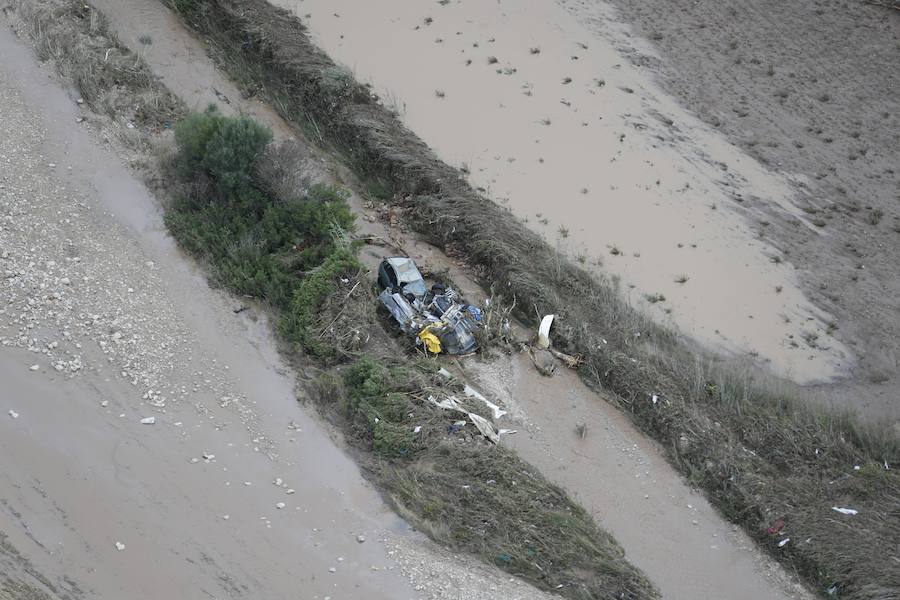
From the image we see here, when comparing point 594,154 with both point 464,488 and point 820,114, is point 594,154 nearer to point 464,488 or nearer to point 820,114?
point 820,114

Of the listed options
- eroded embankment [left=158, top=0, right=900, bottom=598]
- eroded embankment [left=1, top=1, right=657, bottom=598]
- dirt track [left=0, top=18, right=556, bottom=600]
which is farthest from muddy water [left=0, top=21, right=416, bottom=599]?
eroded embankment [left=158, top=0, right=900, bottom=598]

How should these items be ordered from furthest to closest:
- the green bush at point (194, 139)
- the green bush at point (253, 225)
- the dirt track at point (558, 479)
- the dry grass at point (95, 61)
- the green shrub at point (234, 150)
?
the dry grass at point (95, 61) → the green bush at point (194, 139) → the green shrub at point (234, 150) → the green bush at point (253, 225) → the dirt track at point (558, 479)

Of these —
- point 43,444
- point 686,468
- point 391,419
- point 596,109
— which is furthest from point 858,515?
point 43,444

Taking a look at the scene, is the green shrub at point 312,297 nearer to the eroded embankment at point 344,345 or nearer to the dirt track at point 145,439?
the eroded embankment at point 344,345

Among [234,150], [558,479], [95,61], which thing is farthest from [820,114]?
[95,61]

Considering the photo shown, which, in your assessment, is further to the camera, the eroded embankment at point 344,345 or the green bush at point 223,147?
the green bush at point 223,147

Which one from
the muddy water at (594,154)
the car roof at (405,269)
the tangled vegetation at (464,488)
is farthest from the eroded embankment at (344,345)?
the muddy water at (594,154)

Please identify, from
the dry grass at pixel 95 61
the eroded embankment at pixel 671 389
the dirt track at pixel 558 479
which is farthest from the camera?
the dry grass at pixel 95 61
